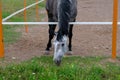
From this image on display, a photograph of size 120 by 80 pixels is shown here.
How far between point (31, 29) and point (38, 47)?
9.64 ft

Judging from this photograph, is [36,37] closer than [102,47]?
No

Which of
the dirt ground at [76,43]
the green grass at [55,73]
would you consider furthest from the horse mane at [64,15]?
the dirt ground at [76,43]

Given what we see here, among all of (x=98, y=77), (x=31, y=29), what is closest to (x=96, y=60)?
(x=98, y=77)

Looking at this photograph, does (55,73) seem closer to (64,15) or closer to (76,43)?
(64,15)

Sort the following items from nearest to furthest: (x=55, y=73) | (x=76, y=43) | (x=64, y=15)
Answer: (x=55, y=73) < (x=64, y=15) < (x=76, y=43)

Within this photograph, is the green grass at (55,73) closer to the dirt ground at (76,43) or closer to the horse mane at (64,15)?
the horse mane at (64,15)

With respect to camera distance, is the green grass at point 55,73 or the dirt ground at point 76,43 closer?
the green grass at point 55,73

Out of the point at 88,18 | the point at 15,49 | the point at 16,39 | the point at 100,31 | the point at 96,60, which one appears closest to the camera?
the point at 96,60

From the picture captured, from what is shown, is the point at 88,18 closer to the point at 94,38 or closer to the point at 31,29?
the point at 31,29

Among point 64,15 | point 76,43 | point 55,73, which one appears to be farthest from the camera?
point 76,43

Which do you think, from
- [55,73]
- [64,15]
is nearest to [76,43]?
[64,15]

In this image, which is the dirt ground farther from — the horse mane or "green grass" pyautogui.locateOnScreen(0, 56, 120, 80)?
the horse mane

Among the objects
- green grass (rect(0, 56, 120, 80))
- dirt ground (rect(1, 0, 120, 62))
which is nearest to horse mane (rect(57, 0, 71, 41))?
green grass (rect(0, 56, 120, 80))

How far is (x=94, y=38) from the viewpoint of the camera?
30.6 feet
